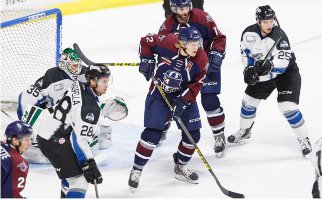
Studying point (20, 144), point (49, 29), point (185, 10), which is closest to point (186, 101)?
point (185, 10)

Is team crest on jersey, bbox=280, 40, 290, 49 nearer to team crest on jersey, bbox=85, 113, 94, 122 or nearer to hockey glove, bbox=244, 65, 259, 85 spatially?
hockey glove, bbox=244, 65, 259, 85

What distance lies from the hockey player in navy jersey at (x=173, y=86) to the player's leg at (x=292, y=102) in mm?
677

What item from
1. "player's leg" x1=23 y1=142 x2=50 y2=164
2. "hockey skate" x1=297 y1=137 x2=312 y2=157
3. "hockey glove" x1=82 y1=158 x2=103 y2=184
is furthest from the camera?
"hockey skate" x1=297 y1=137 x2=312 y2=157

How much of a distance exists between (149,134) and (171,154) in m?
0.70

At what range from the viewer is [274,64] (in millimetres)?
5191

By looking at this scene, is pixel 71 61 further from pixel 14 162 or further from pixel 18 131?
pixel 14 162

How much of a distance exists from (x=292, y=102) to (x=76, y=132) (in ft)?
5.51

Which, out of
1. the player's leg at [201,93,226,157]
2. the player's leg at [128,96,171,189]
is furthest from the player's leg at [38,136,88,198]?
the player's leg at [201,93,226,157]

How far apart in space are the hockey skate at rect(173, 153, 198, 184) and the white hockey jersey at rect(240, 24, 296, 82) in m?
0.81

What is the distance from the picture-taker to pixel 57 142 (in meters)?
4.26

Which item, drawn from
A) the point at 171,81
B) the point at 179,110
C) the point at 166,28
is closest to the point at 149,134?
the point at 179,110

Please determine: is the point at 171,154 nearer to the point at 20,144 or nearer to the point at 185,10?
the point at 185,10

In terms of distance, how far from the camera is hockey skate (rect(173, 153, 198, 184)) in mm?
4930

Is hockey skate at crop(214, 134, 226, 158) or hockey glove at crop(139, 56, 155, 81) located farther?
hockey skate at crop(214, 134, 226, 158)
